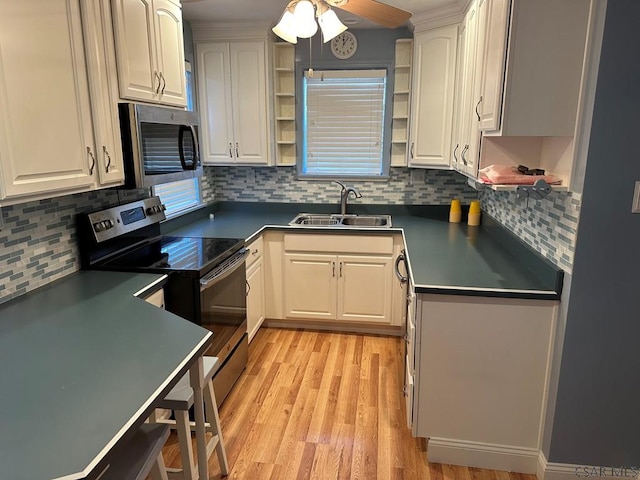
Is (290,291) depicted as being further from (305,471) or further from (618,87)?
(618,87)

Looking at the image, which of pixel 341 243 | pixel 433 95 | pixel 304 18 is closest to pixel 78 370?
pixel 304 18

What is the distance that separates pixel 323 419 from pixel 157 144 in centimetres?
168

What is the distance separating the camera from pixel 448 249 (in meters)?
2.60

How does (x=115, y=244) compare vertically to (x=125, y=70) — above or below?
below

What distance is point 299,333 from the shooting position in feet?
11.3

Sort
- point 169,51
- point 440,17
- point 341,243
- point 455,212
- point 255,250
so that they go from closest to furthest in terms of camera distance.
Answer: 1. point 169,51
2. point 440,17
3. point 255,250
4. point 341,243
5. point 455,212

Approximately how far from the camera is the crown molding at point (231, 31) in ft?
10.7

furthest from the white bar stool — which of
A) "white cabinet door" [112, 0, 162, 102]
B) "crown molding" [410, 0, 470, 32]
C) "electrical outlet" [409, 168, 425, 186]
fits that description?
"crown molding" [410, 0, 470, 32]

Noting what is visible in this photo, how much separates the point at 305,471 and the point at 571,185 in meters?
1.68

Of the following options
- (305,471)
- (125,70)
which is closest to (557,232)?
(305,471)

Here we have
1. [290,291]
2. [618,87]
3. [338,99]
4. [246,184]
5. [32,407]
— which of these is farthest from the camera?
[246,184]

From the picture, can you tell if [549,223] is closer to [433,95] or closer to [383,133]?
[433,95]

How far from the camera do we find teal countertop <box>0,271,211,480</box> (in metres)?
0.90

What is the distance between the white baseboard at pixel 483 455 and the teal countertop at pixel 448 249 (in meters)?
0.74
